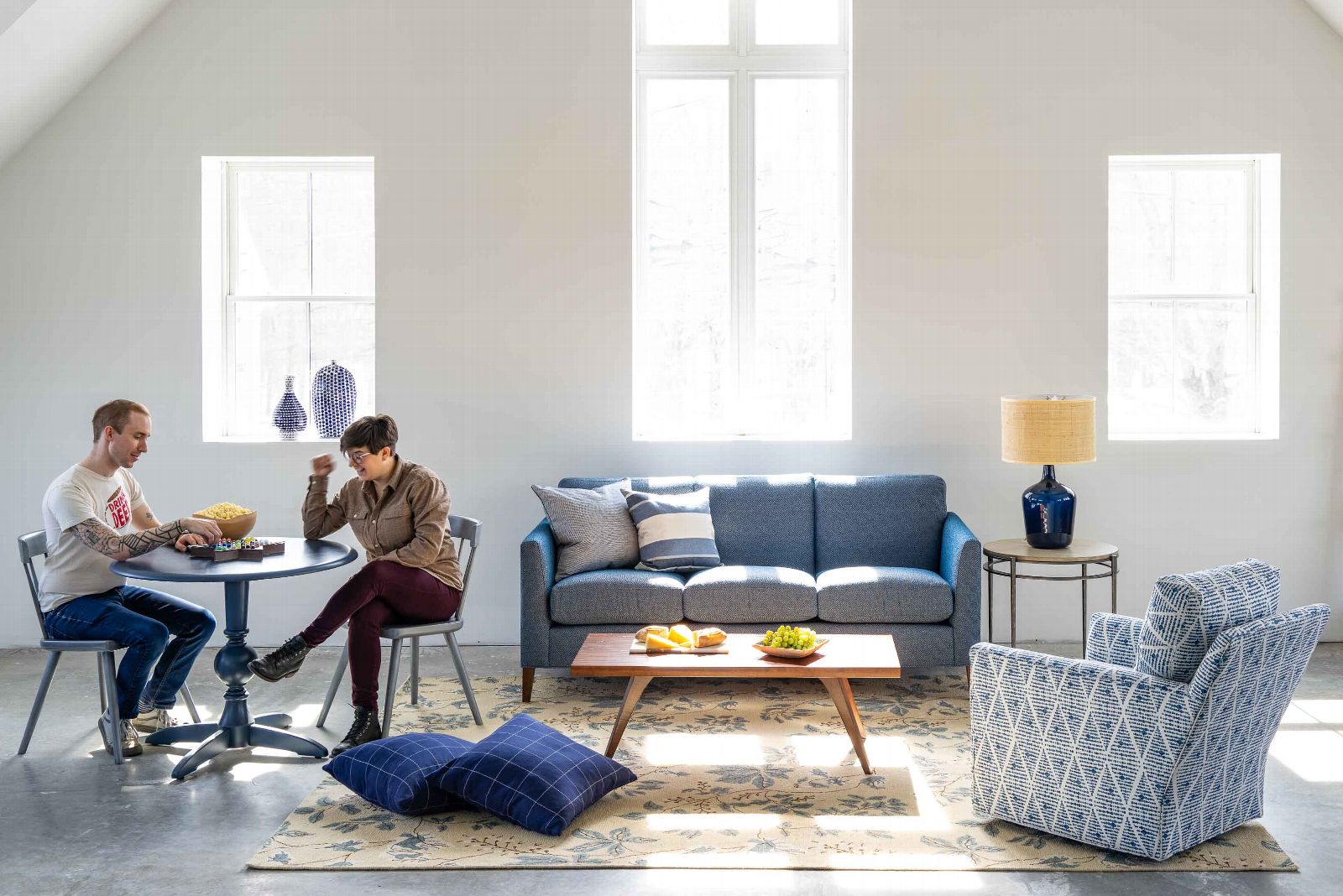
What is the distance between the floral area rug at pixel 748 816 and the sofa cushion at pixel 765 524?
0.85 m

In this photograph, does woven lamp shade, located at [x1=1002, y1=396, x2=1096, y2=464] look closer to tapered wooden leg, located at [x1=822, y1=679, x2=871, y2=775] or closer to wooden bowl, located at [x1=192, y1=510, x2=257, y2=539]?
tapered wooden leg, located at [x1=822, y1=679, x2=871, y2=775]

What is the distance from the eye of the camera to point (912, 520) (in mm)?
5223

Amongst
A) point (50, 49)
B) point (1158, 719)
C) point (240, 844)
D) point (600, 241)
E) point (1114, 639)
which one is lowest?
point (240, 844)

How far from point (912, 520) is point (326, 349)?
10.0 ft

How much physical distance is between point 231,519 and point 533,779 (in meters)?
1.51

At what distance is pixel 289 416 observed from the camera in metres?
5.70

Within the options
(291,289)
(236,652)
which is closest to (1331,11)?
(291,289)

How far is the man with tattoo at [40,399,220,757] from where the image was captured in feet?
12.6

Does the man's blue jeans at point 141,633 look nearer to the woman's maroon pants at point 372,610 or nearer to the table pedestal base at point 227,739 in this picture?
the table pedestal base at point 227,739

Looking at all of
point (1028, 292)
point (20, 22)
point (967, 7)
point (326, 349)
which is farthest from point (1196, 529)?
point (20, 22)

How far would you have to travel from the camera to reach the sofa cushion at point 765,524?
5.25 metres

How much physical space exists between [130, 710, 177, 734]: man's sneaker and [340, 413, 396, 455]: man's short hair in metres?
1.18

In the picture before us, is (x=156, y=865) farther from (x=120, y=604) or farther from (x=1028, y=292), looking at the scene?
(x=1028, y=292)

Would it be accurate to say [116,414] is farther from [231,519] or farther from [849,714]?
[849,714]
